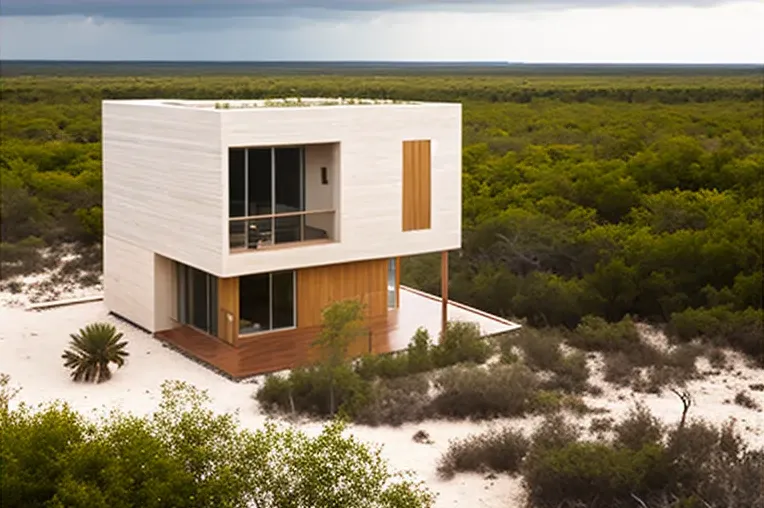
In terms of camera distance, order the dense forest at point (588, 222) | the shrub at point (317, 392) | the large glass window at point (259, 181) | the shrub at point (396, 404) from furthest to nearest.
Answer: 1. the dense forest at point (588, 222)
2. the large glass window at point (259, 181)
3. the shrub at point (317, 392)
4. the shrub at point (396, 404)

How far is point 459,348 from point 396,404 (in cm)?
268

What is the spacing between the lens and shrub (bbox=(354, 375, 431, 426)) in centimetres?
1409

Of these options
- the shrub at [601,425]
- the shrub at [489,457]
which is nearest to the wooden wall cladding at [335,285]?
the shrub at [601,425]

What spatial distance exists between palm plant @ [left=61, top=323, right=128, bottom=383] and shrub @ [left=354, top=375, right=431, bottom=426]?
12.9 ft

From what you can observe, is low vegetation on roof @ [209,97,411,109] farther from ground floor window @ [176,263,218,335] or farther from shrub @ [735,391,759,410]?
shrub @ [735,391,759,410]

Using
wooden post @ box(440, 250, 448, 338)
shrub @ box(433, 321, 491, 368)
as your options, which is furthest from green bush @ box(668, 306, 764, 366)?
wooden post @ box(440, 250, 448, 338)

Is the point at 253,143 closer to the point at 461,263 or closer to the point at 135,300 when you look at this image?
the point at 135,300

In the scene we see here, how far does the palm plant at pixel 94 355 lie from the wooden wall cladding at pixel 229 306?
1819mm

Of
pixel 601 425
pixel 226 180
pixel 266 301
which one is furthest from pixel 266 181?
pixel 601 425

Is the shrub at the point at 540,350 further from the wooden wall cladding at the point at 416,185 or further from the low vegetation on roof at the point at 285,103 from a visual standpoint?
the low vegetation on roof at the point at 285,103

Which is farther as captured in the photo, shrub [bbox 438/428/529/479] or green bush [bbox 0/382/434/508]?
shrub [bbox 438/428/529/479]

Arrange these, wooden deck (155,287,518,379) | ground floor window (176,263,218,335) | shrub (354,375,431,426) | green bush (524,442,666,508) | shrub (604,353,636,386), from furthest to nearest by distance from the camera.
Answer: ground floor window (176,263,218,335) < wooden deck (155,287,518,379) < shrub (604,353,636,386) < shrub (354,375,431,426) < green bush (524,442,666,508)

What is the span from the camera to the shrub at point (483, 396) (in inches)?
567

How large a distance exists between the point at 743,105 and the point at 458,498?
54.3 meters
